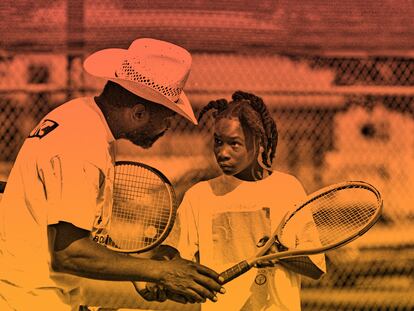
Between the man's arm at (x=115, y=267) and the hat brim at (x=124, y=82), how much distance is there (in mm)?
570

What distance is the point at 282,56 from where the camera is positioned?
13.6 ft

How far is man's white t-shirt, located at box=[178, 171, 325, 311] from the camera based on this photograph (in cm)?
367

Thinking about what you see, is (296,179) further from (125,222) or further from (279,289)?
(125,222)

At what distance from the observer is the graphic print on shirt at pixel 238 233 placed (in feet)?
12.1

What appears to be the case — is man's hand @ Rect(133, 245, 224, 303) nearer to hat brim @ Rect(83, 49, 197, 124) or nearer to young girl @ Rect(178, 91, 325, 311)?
hat brim @ Rect(83, 49, 197, 124)

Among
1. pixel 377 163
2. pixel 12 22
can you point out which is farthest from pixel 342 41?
pixel 12 22

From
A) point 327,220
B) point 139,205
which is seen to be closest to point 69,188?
point 139,205

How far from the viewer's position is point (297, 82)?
4.12 metres

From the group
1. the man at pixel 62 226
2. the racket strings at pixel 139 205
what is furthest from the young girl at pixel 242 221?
the man at pixel 62 226

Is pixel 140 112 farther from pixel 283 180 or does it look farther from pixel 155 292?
pixel 283 180

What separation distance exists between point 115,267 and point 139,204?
113 cm

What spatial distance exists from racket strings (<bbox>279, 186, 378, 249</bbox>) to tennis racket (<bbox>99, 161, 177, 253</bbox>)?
0.55 metres

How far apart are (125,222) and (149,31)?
951 mm

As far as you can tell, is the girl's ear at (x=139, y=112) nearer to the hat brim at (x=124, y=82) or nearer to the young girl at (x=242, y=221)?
the hat brim at (x=124, y=82)
